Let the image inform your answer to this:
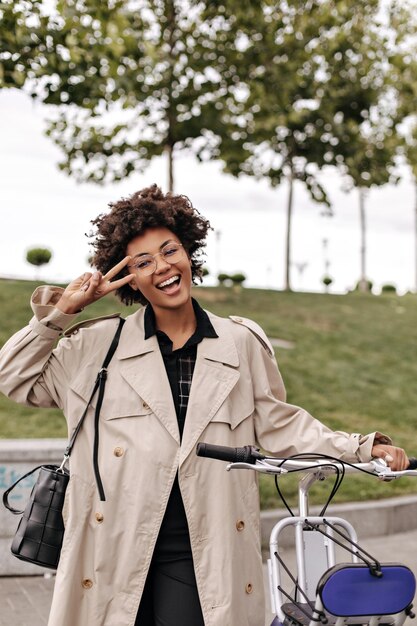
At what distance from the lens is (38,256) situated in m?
21.4

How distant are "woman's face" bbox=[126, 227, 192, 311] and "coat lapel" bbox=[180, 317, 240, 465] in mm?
188

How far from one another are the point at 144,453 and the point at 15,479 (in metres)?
3.53

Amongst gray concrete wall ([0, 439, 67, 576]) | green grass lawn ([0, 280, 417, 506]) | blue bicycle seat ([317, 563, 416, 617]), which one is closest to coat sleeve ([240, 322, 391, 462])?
blue bicycle seat ([317, 563, 416, 617])

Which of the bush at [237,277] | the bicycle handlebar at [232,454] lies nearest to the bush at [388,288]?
the bush at [237,277]

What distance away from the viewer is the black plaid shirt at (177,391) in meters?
2.85

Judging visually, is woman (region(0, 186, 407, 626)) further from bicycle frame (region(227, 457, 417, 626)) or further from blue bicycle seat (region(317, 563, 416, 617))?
blue bicycle seat (region(317, 563, 416, 617))

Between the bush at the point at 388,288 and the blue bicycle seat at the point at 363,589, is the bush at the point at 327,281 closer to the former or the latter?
the bush at the point at 388,288

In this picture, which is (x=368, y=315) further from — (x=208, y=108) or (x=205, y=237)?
(x=205, y=237)

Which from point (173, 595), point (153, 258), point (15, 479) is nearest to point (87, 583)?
point (173, 595)

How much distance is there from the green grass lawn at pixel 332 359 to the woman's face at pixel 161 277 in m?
4.49

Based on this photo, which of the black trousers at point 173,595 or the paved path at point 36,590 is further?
the paved path at point 36,590

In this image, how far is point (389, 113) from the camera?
86.6ft

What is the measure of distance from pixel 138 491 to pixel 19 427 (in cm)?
667

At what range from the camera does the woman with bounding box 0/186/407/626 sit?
281 centimetres
